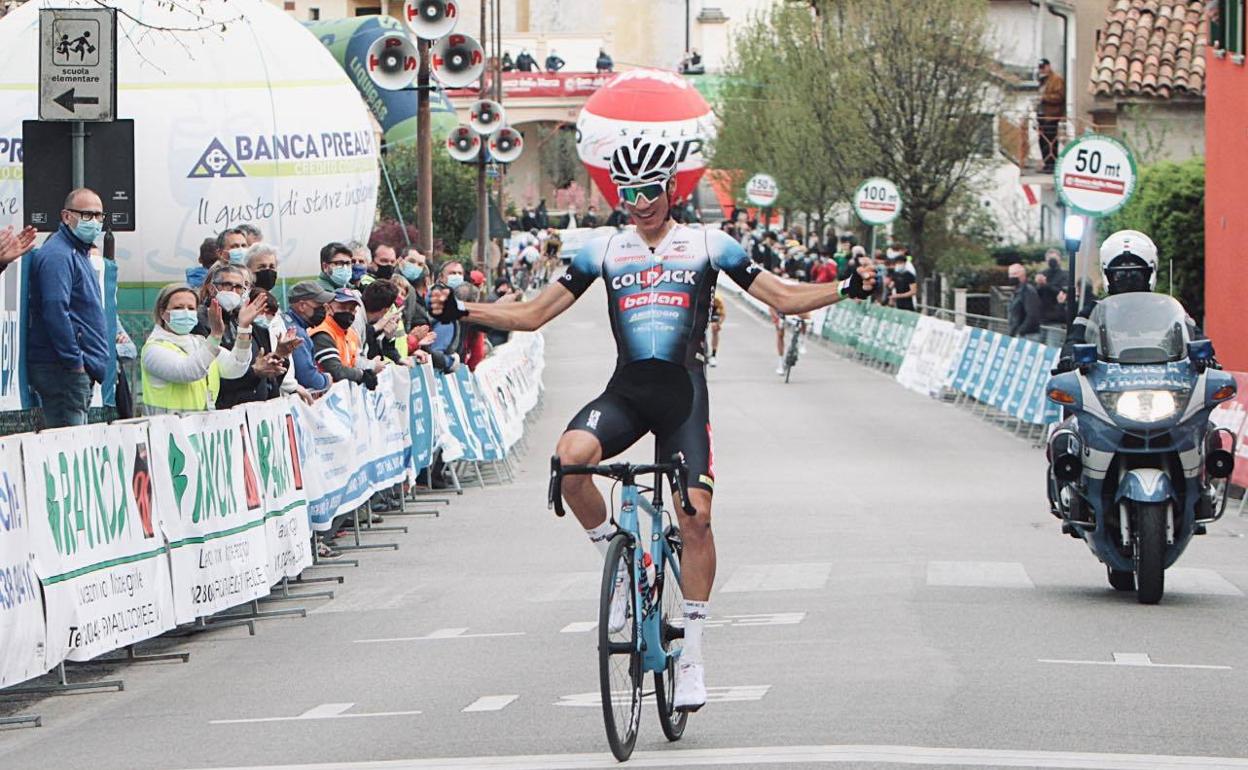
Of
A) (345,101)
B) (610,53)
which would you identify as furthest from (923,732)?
(610,53)

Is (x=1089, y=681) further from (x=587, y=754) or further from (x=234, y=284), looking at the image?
(x=234, y=284)

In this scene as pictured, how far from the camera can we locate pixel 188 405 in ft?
47.0

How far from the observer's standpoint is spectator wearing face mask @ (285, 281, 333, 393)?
1677cm

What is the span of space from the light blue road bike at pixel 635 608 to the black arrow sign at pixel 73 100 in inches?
257

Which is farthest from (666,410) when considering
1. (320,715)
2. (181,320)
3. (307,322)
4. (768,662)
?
(307,322)

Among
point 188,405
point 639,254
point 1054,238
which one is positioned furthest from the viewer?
point 1054,238

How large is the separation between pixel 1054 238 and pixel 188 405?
46.5 meters

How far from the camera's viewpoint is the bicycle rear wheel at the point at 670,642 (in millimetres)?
8750

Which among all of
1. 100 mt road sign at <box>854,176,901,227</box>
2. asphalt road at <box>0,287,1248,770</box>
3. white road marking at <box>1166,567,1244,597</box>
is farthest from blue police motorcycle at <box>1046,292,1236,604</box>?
100 mt road sign at <box>854,176,901,227</box>

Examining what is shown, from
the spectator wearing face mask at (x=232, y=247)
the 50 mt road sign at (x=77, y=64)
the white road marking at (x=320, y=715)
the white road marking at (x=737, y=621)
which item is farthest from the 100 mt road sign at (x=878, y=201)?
the white road marking at (x=320, y=715)

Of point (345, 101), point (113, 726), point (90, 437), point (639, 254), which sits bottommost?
point (113, 726)

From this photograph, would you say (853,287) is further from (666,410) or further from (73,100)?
(73,100)

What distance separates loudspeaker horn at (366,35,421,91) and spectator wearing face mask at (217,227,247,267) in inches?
326

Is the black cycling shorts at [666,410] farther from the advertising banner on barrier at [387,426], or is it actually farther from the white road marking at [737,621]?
the advertising banner on barrier at [387,426]
